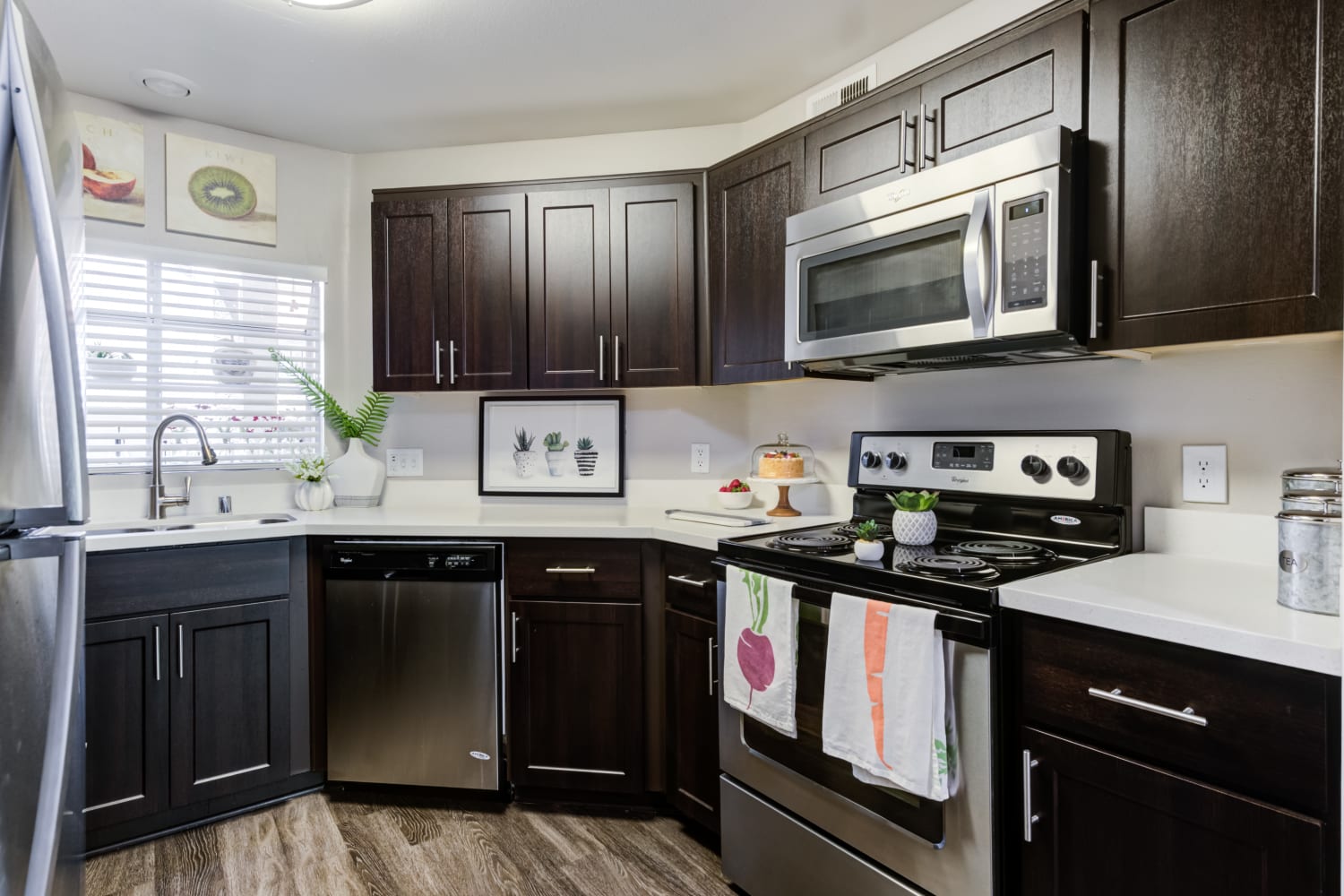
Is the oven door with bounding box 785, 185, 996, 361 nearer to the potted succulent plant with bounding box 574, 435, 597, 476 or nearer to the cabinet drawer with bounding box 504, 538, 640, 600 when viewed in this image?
the cabinet drawer with bounding box 504, 538, 640, 600

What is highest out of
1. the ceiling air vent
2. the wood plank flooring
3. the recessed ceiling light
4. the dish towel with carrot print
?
the recessed ceiling light

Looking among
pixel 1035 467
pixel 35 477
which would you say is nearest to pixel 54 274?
pixel 35 477

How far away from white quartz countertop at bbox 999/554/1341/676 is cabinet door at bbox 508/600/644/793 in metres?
1.25

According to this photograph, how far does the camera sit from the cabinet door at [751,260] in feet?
7.23

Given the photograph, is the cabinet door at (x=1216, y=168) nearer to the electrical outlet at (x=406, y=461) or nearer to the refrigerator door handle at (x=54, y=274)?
the refrigerator door handle at (x=54, y=274)

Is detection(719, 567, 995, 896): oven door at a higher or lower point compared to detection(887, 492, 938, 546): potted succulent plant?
lower

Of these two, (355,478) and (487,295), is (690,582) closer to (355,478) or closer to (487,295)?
(487,295)

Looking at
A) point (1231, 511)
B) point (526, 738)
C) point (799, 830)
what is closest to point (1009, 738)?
point (799, 830)

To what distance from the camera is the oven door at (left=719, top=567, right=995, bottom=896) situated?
1.34 m

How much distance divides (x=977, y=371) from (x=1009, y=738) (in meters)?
1.05

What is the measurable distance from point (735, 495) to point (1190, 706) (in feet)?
5.13

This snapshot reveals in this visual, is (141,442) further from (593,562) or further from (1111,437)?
(1111,437)

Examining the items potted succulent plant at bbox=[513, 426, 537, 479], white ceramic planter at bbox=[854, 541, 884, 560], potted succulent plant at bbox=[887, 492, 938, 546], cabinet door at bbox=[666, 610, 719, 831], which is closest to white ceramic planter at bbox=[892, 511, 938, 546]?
potted succulent plant at bbox=[887, 492, 938, 546]

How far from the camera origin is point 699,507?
271 centimetres
